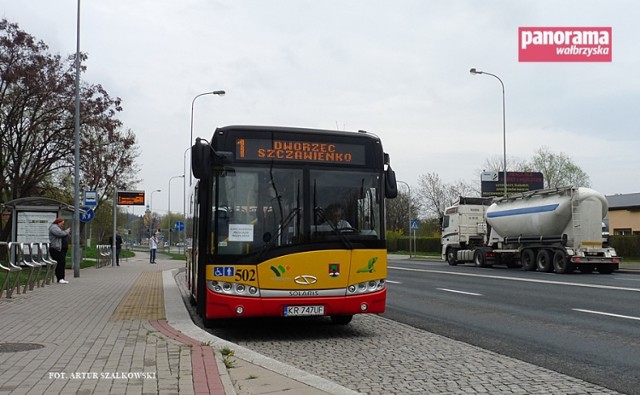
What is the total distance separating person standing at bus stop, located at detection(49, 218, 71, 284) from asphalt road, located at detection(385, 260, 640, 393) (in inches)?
349

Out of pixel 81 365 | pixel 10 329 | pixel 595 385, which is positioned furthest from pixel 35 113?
pixel 595 385

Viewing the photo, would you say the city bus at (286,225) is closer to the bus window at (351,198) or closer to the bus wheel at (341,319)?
the bus window at (351,198)

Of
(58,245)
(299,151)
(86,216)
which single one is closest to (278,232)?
(299,151)

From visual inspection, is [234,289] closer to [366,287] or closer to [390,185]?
[366,287]

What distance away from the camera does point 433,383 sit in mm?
6465

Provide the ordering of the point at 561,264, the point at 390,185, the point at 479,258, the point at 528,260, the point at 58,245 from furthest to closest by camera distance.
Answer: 1. the point at 479,258
2. the point at 528,260
3. the point at 561,264
4. the point at 58,245
5. the point at 390,185

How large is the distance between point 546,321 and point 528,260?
18.9 m

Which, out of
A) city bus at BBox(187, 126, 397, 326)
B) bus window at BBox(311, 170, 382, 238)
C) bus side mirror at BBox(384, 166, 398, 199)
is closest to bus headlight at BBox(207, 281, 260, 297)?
city bus at BBox(187, 126, 397, 326)

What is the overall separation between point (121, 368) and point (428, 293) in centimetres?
1166

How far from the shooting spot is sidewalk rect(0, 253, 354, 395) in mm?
5703

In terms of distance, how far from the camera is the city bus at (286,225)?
29.4 feet

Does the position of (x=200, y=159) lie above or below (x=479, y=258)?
above

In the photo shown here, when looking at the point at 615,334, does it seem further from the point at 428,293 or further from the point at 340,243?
the point at 428,293

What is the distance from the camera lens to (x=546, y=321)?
11141mm
